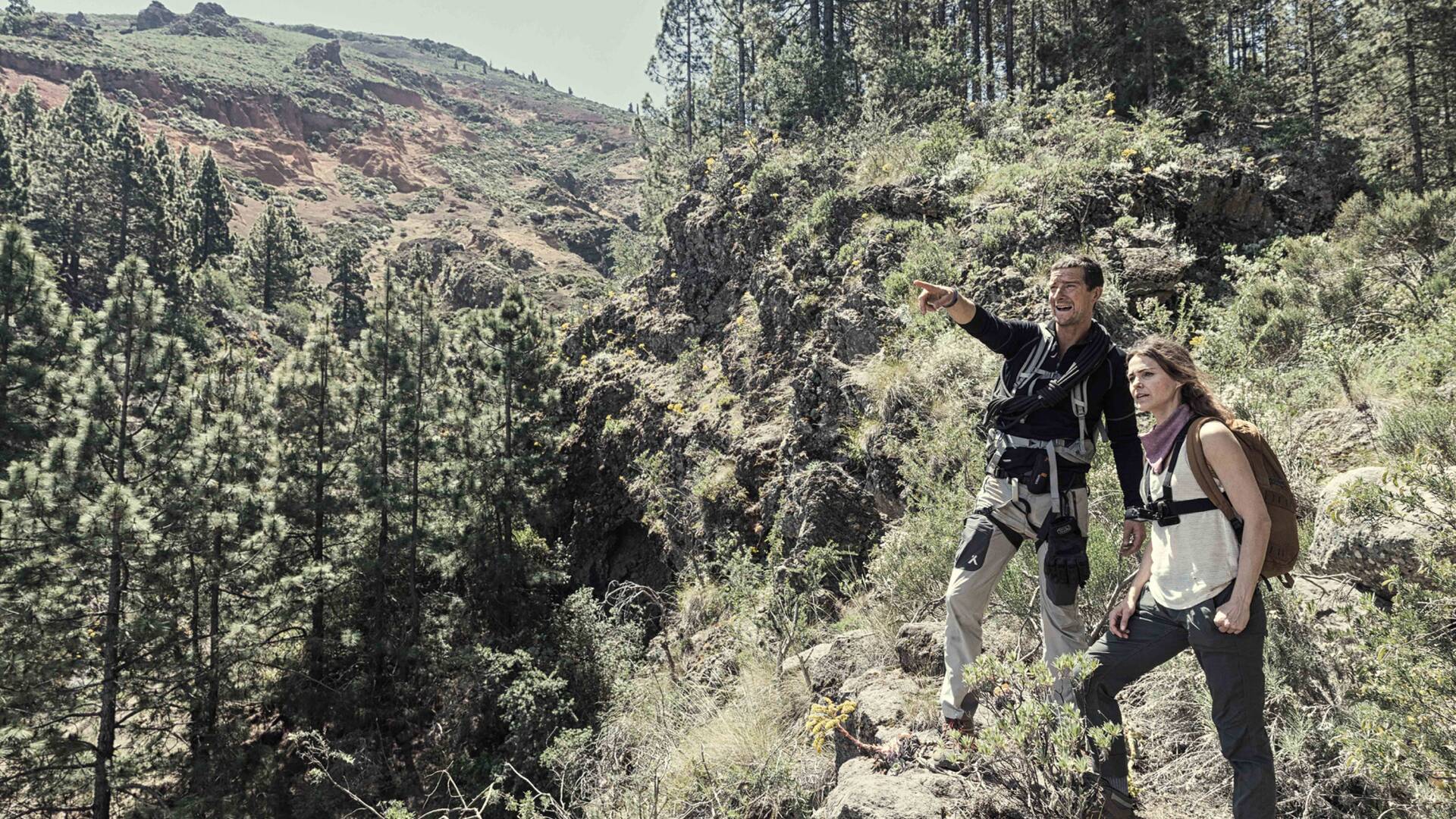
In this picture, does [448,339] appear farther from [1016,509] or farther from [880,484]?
[1016,509]

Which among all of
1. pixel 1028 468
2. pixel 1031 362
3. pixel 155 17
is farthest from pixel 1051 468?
pixel 155 17

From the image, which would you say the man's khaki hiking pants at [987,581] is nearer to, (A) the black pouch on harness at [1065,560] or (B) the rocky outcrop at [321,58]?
(A) the black pouch on harness at [1065,560]

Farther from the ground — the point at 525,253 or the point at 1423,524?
the point at 525,253

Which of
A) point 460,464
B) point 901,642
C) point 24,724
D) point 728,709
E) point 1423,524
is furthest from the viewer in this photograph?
point 460,464

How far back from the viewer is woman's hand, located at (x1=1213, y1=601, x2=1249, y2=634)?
188cm

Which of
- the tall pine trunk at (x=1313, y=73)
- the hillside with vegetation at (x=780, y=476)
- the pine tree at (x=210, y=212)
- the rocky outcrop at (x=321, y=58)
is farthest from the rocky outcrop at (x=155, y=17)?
the tall pine trunk at (x=1313, y=73)

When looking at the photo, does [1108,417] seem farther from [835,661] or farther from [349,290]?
[349,290]

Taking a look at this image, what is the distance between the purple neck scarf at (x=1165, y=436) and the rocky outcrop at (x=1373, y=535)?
91cm

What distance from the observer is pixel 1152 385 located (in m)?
2.16

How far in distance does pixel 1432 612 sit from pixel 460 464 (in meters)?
14.9

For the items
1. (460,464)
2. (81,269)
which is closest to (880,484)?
(460,464)

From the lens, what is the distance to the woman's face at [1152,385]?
216cm

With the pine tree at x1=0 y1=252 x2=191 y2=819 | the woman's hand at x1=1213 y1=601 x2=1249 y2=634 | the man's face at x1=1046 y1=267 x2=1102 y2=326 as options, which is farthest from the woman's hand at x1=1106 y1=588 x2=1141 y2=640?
the pine tree at x1=0 y1=252 x2=191 y2=819

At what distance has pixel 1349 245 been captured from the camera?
6609 mm
